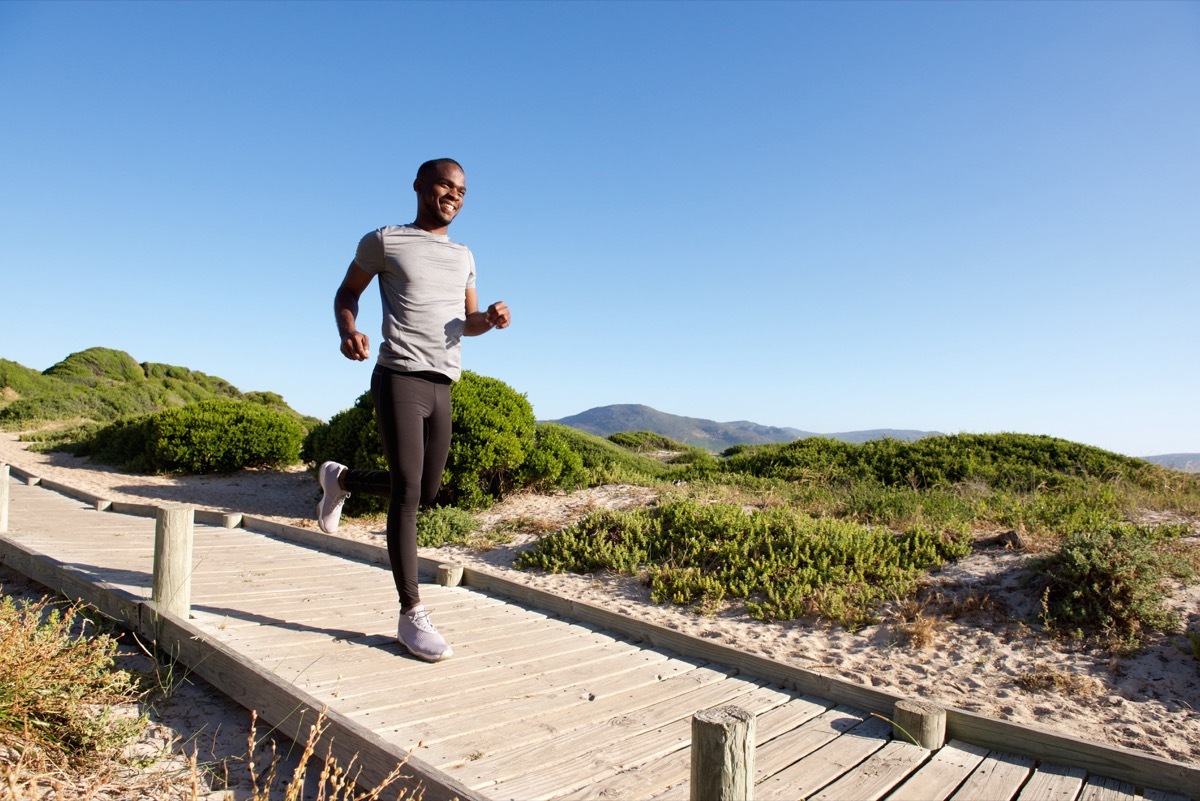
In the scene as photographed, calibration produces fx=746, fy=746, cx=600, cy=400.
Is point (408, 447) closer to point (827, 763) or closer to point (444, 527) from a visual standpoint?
point (827, 763)

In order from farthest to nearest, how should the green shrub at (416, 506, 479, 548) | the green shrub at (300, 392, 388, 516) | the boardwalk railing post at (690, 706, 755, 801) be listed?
the green shrub at (300, 392, 388, 516) → the green shrub at (416, 506, 479, 548) → the boardwalk railing post at (690, 706, 755, 801)

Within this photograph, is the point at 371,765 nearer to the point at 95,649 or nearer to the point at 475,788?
the point at 475,788

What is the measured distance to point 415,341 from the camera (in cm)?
334

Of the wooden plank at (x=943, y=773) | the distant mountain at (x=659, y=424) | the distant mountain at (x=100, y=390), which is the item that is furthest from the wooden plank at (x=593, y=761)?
the distant mountain at (x=659, y=424)

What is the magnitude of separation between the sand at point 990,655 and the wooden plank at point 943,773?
1.77 feet

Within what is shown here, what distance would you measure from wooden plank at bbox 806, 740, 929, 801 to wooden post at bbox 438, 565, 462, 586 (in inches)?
127

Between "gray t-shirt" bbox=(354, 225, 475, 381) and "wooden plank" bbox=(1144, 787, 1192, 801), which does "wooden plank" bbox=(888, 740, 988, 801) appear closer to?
"wooden plank" bbox=(1144, 787, 1192, 801)

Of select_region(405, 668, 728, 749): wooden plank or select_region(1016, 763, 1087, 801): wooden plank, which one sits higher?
select_region(405, 668, 728, 749): wooden plank

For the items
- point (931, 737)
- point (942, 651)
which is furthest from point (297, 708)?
point (942, 651)

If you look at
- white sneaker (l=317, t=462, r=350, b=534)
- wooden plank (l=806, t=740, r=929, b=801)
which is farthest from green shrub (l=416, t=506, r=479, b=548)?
wooden plank (l=806, t=740, r=929, b=801)

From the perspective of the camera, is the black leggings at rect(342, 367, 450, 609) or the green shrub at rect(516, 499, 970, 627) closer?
the black leggings at rect(342, 367, 450, 609)

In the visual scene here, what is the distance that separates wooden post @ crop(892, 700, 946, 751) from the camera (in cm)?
294

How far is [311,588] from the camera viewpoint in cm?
504

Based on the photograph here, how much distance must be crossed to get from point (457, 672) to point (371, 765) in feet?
3.31
